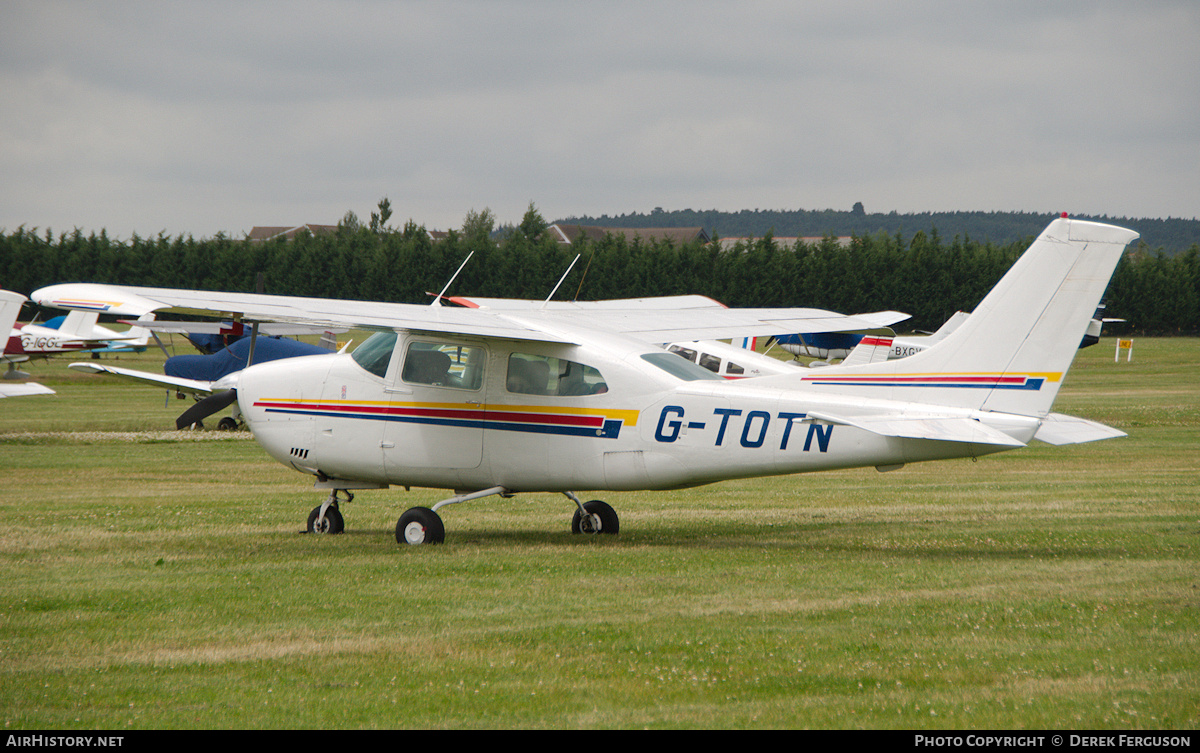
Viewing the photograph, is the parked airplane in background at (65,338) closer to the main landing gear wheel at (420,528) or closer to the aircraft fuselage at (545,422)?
the aircraft fuselage at (545,422)

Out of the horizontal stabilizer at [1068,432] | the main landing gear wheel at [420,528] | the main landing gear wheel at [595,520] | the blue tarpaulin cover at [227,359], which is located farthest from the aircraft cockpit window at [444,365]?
the blue tarpaulin cover at [227,359]

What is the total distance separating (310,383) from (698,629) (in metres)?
5.38

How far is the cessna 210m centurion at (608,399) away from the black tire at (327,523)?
2cm

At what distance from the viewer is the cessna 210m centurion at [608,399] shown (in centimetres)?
867

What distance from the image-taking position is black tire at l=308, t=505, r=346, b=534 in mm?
10914

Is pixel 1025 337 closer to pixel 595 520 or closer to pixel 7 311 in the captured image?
pixel 595 520

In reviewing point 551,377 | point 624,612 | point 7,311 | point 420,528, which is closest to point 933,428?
point 624,612

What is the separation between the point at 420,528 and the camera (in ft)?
33.5

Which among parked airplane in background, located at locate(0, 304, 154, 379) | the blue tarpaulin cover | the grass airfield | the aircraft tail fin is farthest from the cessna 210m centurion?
parked airplane in background, located at locate(0, 304, 154, 379)

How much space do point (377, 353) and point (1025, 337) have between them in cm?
573

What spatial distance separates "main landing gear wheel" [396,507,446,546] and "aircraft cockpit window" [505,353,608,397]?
1411 mm

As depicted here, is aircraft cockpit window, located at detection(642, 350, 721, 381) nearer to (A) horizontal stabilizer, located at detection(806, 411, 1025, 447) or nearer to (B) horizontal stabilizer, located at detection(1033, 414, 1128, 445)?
(A) horizontal stabilizer, located at detection(806, 411, 1025, 447)

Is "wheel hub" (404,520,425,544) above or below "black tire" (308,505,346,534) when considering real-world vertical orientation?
above
